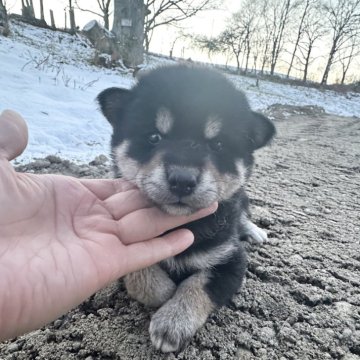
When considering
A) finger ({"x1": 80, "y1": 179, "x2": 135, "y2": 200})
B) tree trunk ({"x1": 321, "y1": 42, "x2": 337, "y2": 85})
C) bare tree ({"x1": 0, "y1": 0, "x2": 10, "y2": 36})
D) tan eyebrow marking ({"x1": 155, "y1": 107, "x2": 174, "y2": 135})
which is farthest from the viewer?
tree trunk ({"x1": 321, "y1": 42, "x2": 337, "y2": 85})

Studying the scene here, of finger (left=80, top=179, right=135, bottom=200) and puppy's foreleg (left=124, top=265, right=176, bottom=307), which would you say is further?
finger (left=80, top=179, right=135, bottom=200)

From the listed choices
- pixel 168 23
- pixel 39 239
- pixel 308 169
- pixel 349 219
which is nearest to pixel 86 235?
pixel 39 239

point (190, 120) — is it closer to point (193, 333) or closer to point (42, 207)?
point (42, 207)

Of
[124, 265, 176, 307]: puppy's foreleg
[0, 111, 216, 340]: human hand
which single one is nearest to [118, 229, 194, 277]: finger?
[0, 111, 216, 340]: human hand

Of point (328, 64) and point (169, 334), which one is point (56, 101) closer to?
point (169, 334)

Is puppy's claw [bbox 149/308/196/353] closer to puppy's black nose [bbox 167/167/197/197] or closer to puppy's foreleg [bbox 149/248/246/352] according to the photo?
puppy's foreleg [bbox 149/248/246/352]

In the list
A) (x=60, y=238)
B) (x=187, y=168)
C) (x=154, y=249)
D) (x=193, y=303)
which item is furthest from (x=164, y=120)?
(x=193, y=303)
